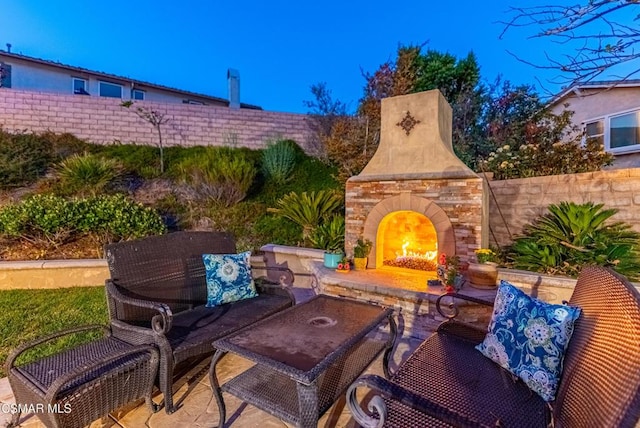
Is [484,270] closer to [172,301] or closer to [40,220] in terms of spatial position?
[172,301]

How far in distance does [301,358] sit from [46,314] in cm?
368

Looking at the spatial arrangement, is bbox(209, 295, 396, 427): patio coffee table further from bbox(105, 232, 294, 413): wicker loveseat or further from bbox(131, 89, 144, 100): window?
bbox(131, 89, 144, 100): window

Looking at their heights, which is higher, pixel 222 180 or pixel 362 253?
Answer: pixel 222 180

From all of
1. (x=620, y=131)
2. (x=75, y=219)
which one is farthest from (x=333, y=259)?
(x=620, y=131)

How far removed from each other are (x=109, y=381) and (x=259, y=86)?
209 feet

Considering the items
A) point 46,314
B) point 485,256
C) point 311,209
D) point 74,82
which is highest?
point 74,82

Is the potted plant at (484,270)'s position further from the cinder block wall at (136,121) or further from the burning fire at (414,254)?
the cinder block wall at (136,121)

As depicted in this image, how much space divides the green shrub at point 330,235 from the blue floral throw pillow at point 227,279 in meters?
2.27

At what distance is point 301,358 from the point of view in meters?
1.80

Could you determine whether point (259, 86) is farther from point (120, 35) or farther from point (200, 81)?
point (120, 35)

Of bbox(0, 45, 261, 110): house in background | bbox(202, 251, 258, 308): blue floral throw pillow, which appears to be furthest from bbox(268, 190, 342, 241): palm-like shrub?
bbox(0, 45, 261, 110): house in background

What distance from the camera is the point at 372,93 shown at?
7691 mm

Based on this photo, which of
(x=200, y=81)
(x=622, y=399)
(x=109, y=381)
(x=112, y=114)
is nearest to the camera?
(x=622, y=399)

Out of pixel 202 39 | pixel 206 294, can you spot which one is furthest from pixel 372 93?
pixel 202 39
